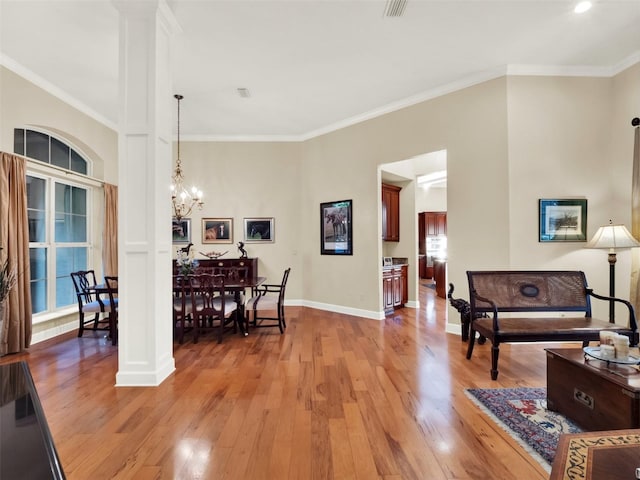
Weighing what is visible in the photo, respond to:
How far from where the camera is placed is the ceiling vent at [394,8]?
2.92 metres

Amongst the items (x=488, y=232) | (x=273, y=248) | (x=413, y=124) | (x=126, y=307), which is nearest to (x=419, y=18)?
(x=413, y=124)

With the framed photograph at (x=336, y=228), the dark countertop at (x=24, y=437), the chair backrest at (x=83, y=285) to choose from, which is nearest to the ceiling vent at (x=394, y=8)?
the framed photograph at (x=336, y=228)

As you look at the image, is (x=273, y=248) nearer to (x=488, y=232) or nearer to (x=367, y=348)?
(x=367, y=348)

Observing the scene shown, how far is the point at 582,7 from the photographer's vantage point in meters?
3.04

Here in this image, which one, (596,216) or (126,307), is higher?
(596,216)

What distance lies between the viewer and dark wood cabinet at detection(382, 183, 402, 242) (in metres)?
6.20

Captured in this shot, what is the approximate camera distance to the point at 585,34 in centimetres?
344

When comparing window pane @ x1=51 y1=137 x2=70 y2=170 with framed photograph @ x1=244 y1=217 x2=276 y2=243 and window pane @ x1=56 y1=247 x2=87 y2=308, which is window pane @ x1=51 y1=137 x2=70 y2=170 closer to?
window pane @ x1=56 y1=247 x2=87 y2=308

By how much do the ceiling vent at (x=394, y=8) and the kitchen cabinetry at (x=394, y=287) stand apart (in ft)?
12.4

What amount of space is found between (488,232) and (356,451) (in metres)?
3.34

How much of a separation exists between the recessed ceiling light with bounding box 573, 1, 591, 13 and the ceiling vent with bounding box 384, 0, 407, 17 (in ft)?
5.51

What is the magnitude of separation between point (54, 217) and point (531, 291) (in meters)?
6.50

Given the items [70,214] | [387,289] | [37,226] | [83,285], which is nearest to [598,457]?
[387,289]

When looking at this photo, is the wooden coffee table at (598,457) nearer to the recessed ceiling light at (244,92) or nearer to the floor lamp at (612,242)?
the floor lamp at (612,242)
